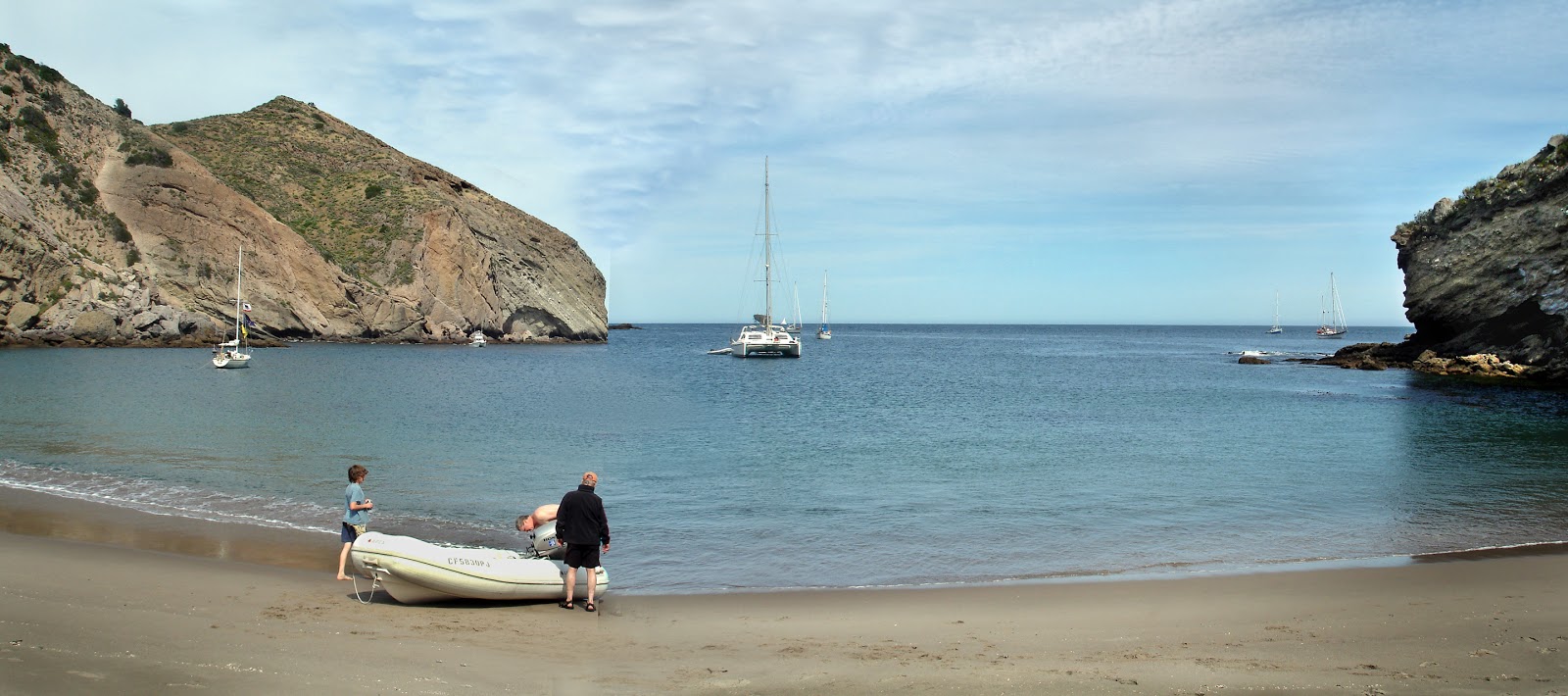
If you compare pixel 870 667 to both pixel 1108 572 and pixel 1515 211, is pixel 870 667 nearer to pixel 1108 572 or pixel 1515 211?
pixel 1108 572

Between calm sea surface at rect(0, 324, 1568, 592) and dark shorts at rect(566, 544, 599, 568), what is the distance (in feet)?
3.82

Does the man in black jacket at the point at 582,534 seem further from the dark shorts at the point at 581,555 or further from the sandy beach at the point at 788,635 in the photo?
the sandy beach at the point at 788,635

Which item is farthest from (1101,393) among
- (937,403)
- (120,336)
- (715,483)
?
(120,336)

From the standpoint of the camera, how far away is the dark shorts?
977 centimetres

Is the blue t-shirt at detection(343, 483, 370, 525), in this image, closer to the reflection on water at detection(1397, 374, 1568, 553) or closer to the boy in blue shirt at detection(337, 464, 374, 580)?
the boy in blue shirt at detection(337, 464, 374, 580)

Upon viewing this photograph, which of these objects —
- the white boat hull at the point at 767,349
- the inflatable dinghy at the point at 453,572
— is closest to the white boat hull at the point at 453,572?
the inflatable dinghy at the point at 453,572

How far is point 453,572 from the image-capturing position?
Result: 952 cm

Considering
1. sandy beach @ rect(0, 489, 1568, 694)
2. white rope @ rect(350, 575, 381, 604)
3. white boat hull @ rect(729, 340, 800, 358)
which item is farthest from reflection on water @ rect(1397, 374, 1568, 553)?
white boat hull @ rect(729, 340, 800, 358)

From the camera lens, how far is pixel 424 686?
679 centimetres

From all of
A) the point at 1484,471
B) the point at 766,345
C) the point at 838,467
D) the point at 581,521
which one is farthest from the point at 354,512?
the point at 766,345

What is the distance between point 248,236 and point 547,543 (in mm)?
77526

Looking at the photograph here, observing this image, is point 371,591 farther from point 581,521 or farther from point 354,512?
point 581,521

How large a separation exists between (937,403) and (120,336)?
5587cm

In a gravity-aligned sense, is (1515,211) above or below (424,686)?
above
